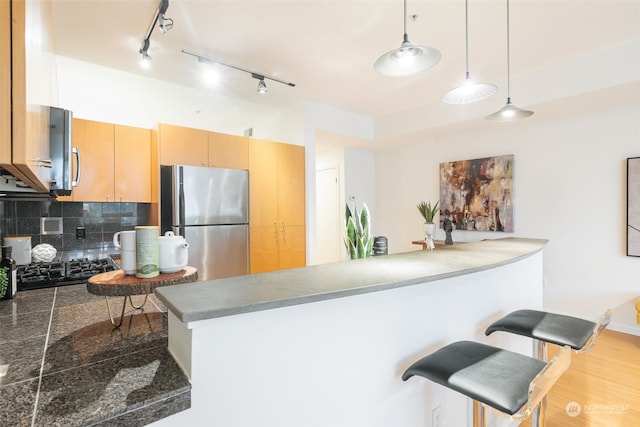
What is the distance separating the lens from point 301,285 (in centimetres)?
100

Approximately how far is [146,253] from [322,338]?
1.97 feet

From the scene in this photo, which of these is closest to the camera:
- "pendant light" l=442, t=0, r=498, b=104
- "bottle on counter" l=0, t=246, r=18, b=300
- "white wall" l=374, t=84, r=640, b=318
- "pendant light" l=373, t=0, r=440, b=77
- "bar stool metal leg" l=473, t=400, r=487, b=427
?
"bar stool metal leg" l=473, t=400, r=487, b=427

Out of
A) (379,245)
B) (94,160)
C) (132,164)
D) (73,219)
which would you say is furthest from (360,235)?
(73,219)

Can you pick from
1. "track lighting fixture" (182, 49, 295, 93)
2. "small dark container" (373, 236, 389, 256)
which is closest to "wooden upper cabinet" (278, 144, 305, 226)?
"track lighting fixture" (182, 49, 295, 93)

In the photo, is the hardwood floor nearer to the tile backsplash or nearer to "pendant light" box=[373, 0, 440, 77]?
"pendant light" box=[373, 0, 440, 77]

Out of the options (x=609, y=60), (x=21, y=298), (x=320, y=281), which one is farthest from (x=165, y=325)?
(x=609, y=60)

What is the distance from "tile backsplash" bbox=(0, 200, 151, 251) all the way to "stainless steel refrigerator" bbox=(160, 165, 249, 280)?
0.56 metres

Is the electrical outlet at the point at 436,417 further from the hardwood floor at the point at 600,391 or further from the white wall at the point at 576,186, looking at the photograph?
the white wall at the point at 576,186

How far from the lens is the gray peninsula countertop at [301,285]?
765 millimetres

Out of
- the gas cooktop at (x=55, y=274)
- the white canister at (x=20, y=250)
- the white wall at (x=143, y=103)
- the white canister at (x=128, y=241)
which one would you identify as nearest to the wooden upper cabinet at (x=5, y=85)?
the white canister at (x=128, y=241)

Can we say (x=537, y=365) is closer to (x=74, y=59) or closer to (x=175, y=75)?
(x=175, y=75)

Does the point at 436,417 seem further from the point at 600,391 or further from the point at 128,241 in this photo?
the point at 600,391

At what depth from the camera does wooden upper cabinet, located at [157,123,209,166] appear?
2.94 m

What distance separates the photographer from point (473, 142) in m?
4.23
